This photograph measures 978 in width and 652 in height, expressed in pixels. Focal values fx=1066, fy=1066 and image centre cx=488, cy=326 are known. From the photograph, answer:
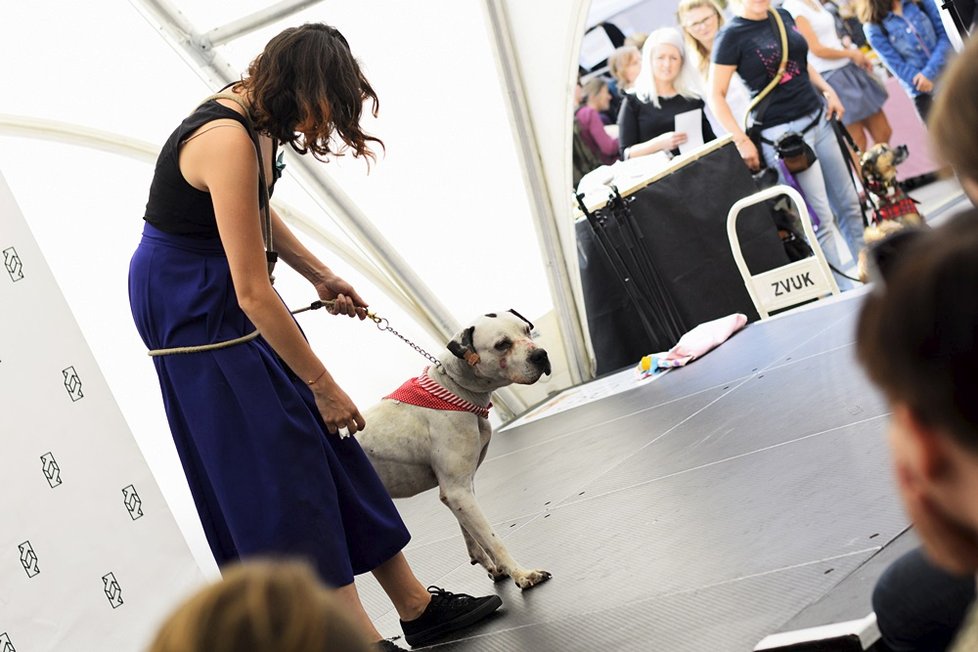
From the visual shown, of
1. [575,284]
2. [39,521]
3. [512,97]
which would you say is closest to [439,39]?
[512,97]

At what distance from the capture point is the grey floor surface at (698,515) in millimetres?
2467

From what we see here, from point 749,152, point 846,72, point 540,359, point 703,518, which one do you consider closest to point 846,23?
point 846,72

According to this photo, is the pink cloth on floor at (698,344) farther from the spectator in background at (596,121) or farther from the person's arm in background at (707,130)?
the spectator in background at (596,121)

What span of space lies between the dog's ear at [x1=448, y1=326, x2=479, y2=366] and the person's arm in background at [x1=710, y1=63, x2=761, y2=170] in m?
5.99

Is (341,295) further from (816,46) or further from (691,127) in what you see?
(691,127)

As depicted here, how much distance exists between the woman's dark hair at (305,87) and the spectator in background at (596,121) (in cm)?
698

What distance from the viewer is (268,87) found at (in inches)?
104

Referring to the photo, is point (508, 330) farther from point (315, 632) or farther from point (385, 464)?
point (315, 632)

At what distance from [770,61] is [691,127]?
0.88 metres

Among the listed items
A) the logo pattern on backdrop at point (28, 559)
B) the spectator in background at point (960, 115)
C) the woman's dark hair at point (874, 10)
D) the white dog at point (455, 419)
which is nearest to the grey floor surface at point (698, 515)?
the spectator in background at point (960, 115)

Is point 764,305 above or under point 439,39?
under

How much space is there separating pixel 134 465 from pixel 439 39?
17.2 feet

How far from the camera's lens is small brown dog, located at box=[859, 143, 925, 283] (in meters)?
8.45

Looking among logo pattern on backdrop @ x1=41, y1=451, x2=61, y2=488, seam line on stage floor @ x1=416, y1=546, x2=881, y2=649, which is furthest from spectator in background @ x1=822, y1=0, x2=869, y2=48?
logo pattern on backdrop @ x1=41, y1=451, x2=61, y2=488
